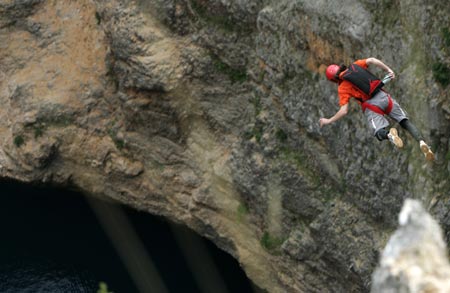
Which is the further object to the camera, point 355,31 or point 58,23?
point 58,23

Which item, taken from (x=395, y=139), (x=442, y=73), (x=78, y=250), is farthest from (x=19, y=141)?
(x=395, y=139)

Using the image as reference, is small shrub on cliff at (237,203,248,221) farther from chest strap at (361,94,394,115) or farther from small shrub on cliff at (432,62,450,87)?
chest strap at (361,94,394,115)

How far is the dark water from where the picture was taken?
30484 mm

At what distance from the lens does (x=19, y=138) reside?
96.9 ft

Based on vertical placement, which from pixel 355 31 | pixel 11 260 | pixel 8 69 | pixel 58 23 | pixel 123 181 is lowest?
pixel 11 260

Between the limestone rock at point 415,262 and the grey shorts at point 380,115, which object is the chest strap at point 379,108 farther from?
the limestone rock at point 415,262

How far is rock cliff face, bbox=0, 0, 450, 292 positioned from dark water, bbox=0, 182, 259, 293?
2.33 metres

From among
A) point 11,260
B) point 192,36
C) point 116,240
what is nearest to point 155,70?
point 192,36

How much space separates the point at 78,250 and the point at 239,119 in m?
9.97

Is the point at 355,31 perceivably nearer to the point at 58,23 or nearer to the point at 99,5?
the point at 99,5

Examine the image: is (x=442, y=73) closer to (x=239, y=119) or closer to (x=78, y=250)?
(x=239, y=119)

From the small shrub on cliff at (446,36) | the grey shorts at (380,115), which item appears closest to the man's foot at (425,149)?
the grey shorts at (380,115)

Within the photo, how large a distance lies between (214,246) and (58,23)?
32.9ft

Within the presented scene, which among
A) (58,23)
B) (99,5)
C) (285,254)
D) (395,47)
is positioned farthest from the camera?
(58,23)
